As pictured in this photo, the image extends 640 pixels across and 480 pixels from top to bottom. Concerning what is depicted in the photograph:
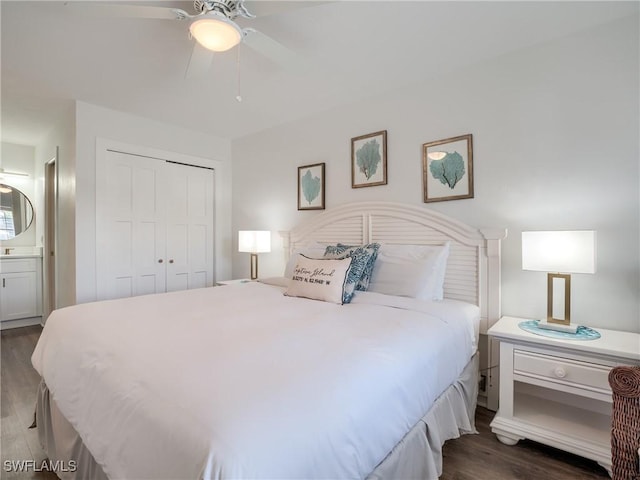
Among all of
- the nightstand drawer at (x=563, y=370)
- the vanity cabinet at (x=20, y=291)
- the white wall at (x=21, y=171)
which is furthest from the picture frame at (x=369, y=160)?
the white wall at (x=21, y=171)

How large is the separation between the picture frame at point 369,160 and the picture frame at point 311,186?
15.4 inches

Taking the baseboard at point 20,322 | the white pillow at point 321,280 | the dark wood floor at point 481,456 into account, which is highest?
the white pillow at point 321,280

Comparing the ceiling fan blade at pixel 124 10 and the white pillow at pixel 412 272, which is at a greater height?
the ceiling fan blade at pixel 124 10

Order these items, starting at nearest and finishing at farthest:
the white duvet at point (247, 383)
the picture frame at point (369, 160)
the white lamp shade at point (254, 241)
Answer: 1. the white duvet at point (247, 383)
2. the picture frame at point (369, 160)
3. the white lamp shade at point (254, 241)

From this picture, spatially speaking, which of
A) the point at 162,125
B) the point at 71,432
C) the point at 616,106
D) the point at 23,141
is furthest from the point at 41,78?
the point at 616,106

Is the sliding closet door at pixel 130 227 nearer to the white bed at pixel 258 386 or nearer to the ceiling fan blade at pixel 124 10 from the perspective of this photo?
the white bed at pixel 258 386

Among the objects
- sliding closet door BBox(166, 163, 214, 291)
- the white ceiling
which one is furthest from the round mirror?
sliding closet door BBox(166, 163, 214, 291)

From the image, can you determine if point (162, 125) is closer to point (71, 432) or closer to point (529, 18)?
point (71, 432)

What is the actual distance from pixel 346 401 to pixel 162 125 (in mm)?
3699

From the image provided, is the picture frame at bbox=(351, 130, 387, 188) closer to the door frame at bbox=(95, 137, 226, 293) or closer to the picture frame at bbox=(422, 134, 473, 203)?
the picture frame at bbox=(422, 134, 473, 203)

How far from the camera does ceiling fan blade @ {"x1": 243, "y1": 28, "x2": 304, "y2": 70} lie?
5.50ft

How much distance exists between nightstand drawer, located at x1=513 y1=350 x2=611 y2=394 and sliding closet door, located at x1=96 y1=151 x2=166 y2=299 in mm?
3489

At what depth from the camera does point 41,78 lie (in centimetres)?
253

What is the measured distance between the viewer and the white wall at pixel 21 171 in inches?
166
